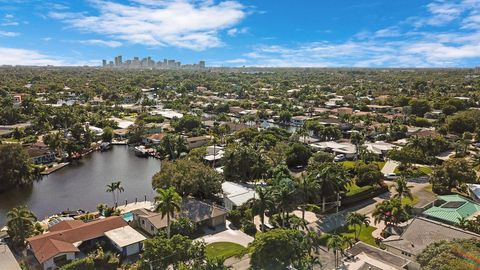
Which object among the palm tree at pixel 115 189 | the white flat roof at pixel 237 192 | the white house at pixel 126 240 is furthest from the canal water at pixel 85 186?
the white house at pixel 126 240

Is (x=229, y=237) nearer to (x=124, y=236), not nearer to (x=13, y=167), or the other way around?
(x=124, y=236)

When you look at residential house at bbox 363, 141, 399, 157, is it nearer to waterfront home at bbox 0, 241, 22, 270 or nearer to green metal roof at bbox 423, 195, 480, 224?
green metal roof at bbox 423, 195, 480, 224

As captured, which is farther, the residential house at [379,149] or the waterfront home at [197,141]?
the waterfront home at [197,141]

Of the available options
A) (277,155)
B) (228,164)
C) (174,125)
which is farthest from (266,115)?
(228,164)

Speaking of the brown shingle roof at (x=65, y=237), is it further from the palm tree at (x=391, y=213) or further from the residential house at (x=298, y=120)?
the residential house at (x=298, y=120)

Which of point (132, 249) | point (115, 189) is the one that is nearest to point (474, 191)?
point (132, 249)

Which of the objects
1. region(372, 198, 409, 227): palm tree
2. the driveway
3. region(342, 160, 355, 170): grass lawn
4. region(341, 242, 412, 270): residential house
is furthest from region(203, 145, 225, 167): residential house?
region(341, 242, 412, 270): residential house
